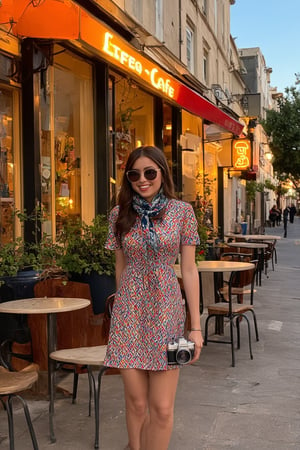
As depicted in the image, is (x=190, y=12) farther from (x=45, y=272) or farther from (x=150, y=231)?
(x=150, y=231)

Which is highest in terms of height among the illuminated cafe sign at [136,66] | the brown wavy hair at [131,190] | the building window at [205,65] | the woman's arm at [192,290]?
the building window at [205,65]

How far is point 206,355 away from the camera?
236 inches

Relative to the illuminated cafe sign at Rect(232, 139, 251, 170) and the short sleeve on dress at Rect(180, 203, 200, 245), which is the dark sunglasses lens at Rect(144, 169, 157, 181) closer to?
the short sleeve on dress at Rect(180, 203, 200, 245)

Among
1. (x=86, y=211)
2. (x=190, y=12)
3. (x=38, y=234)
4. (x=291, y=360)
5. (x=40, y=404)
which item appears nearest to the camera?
(x=40, y=404)

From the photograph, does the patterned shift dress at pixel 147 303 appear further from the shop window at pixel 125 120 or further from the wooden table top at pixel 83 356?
the shop window at pixel 125 120

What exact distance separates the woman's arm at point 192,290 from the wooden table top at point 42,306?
127 centimetres

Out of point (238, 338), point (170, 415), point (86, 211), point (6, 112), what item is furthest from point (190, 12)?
point (170, 415)

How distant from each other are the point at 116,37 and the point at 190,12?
9.24 meters

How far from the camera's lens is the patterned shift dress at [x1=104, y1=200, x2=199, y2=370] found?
2.81 metres

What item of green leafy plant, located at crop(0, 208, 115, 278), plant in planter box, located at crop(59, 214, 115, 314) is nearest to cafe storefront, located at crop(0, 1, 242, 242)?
green leafy plant, located at crop(0, 208, 115, 278)

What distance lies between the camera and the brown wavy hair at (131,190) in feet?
9.68

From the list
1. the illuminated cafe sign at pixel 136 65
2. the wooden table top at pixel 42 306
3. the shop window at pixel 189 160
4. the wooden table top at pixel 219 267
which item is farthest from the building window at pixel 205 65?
the wooden table top at pixel 42 306

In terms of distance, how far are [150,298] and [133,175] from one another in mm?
666

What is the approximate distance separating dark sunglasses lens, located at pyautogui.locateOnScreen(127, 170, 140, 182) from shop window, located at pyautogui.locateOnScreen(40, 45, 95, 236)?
3.76 m
